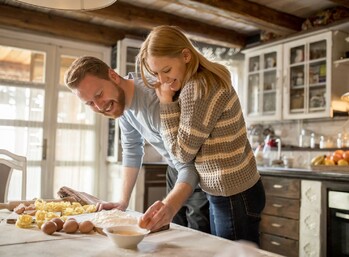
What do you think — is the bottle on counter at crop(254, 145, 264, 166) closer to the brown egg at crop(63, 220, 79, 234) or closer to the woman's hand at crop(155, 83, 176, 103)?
the woman's hand at crop(155, 83, 176, 103)

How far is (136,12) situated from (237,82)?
1.81 meters

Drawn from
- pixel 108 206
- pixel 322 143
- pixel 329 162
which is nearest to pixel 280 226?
pixel 329 162

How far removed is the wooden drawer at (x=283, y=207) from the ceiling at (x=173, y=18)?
1.68 metres

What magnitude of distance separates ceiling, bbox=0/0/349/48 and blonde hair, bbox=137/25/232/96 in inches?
78.5

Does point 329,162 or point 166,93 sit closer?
point 166,93

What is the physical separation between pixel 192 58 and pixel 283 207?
2222 millimetres

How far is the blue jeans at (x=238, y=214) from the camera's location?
4.18 feet

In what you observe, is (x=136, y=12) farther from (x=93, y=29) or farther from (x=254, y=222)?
(x=254, y=222)

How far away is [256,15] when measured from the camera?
11.6 ft

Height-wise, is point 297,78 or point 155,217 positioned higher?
point 297,78

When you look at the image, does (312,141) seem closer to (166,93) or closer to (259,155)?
(259,155)

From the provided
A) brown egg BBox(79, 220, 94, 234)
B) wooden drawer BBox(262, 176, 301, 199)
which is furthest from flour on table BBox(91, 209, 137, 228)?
wooden drawer BBox(262, 176, 301, 199)

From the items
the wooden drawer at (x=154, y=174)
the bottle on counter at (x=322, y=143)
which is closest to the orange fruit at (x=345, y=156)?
the bottle on counter at (x=322, y=143)

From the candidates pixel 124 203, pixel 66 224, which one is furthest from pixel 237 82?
pixel 66 224
